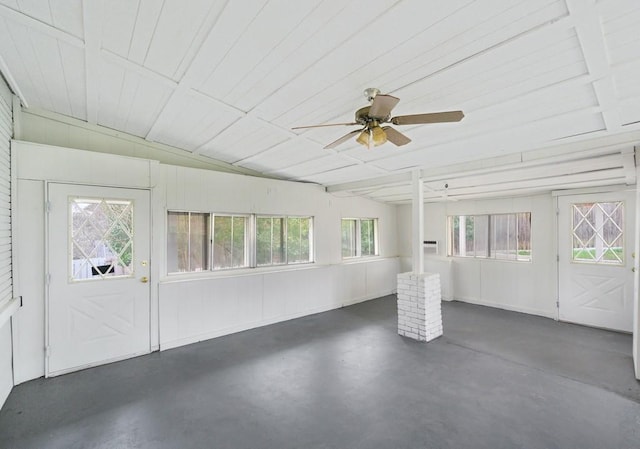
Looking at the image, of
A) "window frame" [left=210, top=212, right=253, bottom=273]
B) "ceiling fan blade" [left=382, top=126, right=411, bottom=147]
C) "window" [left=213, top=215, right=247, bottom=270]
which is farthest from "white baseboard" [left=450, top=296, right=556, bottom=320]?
"ceiling fan blade" [left=382, top=126, right=411, bottom=147]

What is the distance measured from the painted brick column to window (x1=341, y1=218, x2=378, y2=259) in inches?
90.5

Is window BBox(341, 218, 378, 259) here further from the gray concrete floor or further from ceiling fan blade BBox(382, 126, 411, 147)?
ceiling fan blade BBox(382, 126, 411, 147)

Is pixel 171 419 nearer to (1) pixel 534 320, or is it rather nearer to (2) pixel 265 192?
(2) pixel 265 192

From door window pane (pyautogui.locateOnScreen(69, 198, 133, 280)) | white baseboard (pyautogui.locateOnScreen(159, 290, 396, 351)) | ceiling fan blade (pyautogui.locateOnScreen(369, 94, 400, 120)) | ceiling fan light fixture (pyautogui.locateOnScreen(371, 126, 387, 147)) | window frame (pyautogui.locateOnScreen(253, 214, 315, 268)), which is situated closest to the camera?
ceiling fan blade (pyautogui.locateOnScreen(369, 94, 400, 120))

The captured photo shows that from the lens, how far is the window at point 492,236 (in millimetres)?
6141

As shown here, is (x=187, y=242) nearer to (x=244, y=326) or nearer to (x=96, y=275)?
(x=96, y=275)

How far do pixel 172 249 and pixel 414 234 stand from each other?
386 cm

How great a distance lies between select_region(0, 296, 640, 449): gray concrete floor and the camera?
247cm

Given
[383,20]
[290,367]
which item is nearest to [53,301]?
[290,367]

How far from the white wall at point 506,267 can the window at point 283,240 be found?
325 cm

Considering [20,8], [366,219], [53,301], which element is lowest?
[53,301]

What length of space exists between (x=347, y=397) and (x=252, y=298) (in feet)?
8.50

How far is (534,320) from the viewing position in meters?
5.51

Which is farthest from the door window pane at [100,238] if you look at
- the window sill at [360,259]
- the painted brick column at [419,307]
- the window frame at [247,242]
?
the window sill at [360,259]
